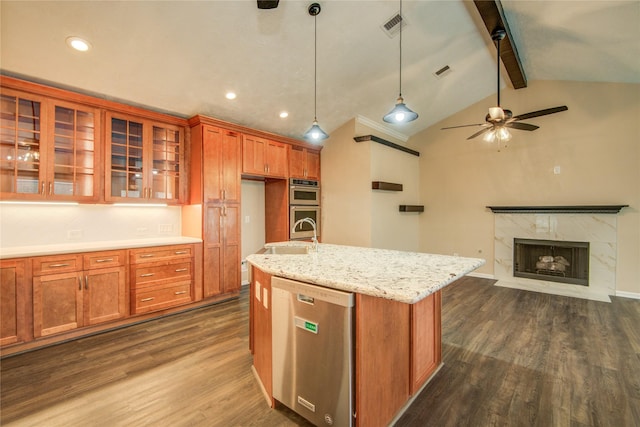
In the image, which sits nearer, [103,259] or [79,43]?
[79,43]

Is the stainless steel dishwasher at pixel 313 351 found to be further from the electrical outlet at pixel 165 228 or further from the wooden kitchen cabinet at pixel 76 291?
the electrical outlet at pixel 165 228

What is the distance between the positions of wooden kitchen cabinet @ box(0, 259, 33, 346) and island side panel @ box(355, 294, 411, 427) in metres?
3.06

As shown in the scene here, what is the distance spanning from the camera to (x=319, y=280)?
150 centimetres

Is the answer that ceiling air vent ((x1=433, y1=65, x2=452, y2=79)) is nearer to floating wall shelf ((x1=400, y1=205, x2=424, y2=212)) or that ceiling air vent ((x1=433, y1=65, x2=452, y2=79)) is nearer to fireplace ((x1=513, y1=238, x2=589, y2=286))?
floating wall shelf ((x1=400, y1=205, x2=424, y2=212))

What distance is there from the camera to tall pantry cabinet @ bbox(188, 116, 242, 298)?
3.71m

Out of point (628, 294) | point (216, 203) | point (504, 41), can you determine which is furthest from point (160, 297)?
point (628, 294)

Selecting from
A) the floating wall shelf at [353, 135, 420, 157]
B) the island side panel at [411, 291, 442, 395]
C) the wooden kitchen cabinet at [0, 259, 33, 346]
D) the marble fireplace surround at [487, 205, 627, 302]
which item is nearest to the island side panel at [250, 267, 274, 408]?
the island side panel at [411, 291, 442, 395]

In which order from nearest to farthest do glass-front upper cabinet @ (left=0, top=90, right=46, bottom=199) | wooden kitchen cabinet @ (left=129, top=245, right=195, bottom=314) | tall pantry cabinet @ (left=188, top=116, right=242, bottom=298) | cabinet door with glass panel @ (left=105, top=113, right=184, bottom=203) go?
glass-front upper cabinet @ (left=0, top=90, right=46, bottom=199) < wooden kitchen cabinet @ (left=129, top=245, right=195, bottom=314) < cabinet door with glass panel @ (left=105, top=113, right=184, bottom=203) < tall pantry cabinet @ (left=188, top=116, right=242, bottom=298)

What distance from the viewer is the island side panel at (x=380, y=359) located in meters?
1.45

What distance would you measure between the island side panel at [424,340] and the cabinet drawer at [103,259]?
304 centimetres

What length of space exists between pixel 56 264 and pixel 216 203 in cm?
172

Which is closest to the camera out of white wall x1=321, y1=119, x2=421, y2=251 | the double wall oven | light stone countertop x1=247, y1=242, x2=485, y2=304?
light stone countertop x1=247, y1=242, x2=485, y2=304

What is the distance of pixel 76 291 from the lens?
9.09ft

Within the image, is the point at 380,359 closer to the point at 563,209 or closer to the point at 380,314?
the point at 380,314
